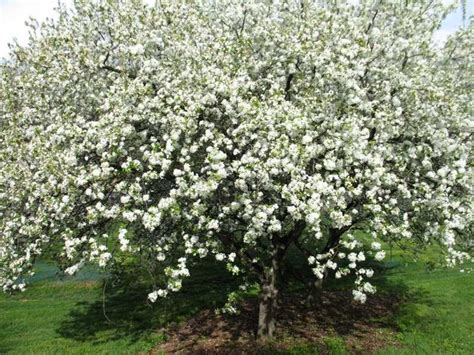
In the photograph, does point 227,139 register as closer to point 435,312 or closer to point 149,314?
point 149,314

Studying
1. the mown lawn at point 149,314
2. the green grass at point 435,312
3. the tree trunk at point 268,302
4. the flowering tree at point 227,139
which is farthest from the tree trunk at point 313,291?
the tree trunk at point 268,302

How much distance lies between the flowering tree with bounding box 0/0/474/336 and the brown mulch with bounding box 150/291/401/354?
1.04 m

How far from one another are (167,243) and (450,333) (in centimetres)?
1023

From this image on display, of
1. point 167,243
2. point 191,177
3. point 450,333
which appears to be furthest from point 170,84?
point 450,333

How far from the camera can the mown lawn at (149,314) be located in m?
16.5

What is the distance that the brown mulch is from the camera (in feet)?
52.3

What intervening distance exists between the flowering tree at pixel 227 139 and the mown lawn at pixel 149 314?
10.8 ft

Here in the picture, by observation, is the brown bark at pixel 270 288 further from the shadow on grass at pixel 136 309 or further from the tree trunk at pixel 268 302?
the shadow on grass at pixel 136 309

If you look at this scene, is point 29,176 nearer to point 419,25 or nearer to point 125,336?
point 125,336

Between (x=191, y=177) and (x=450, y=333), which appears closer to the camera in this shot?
(x=191, y=177)

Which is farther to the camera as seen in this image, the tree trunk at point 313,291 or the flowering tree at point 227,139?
the tree trunk at point 313,291

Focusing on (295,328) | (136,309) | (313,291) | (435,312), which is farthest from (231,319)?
(435,312)

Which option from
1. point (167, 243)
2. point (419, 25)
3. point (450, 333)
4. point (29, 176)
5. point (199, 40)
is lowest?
point (450, 333)

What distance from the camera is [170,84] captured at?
12906 mm
